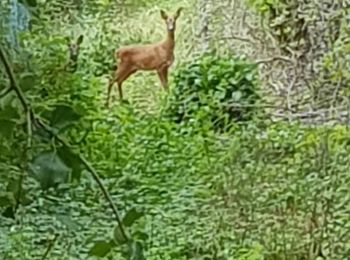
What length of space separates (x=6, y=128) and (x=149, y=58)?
2.67 m

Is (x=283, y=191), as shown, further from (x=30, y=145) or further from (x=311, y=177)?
(x=30, y=145)

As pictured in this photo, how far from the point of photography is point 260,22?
321cm

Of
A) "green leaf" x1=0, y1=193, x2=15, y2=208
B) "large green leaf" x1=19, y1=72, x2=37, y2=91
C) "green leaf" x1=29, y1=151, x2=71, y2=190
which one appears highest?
"large green leaf" x1=19, y1=72, x2=37, y2=91

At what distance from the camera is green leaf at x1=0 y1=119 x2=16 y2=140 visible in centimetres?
49

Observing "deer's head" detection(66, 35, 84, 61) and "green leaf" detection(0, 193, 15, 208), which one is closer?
"green leaf" detection(0, 193, 15, 208)

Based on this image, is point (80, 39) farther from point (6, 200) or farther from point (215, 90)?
point (6, 200)

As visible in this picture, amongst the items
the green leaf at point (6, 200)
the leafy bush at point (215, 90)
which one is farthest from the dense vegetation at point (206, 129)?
the green leaf at point (6, 200)

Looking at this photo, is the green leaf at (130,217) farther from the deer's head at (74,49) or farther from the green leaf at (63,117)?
the deer's head at (74,49)

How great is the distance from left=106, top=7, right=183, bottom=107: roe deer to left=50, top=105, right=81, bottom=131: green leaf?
8.52 ft

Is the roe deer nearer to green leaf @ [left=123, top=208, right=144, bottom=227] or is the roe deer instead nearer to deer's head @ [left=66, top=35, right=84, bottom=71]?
deer's head @ [left=66, top=35, right=84, bottom=71]

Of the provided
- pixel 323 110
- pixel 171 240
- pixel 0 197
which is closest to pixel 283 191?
pixel 171 240

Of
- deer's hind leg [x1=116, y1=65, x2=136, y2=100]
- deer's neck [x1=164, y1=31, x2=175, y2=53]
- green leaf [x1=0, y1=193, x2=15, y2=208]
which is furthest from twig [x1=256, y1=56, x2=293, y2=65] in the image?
green leaf [x1=0, y1=193, x2=15, y2=208]

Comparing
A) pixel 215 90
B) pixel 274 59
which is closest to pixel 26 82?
pixel 215 90

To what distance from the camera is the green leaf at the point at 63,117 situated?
1.58 ft
